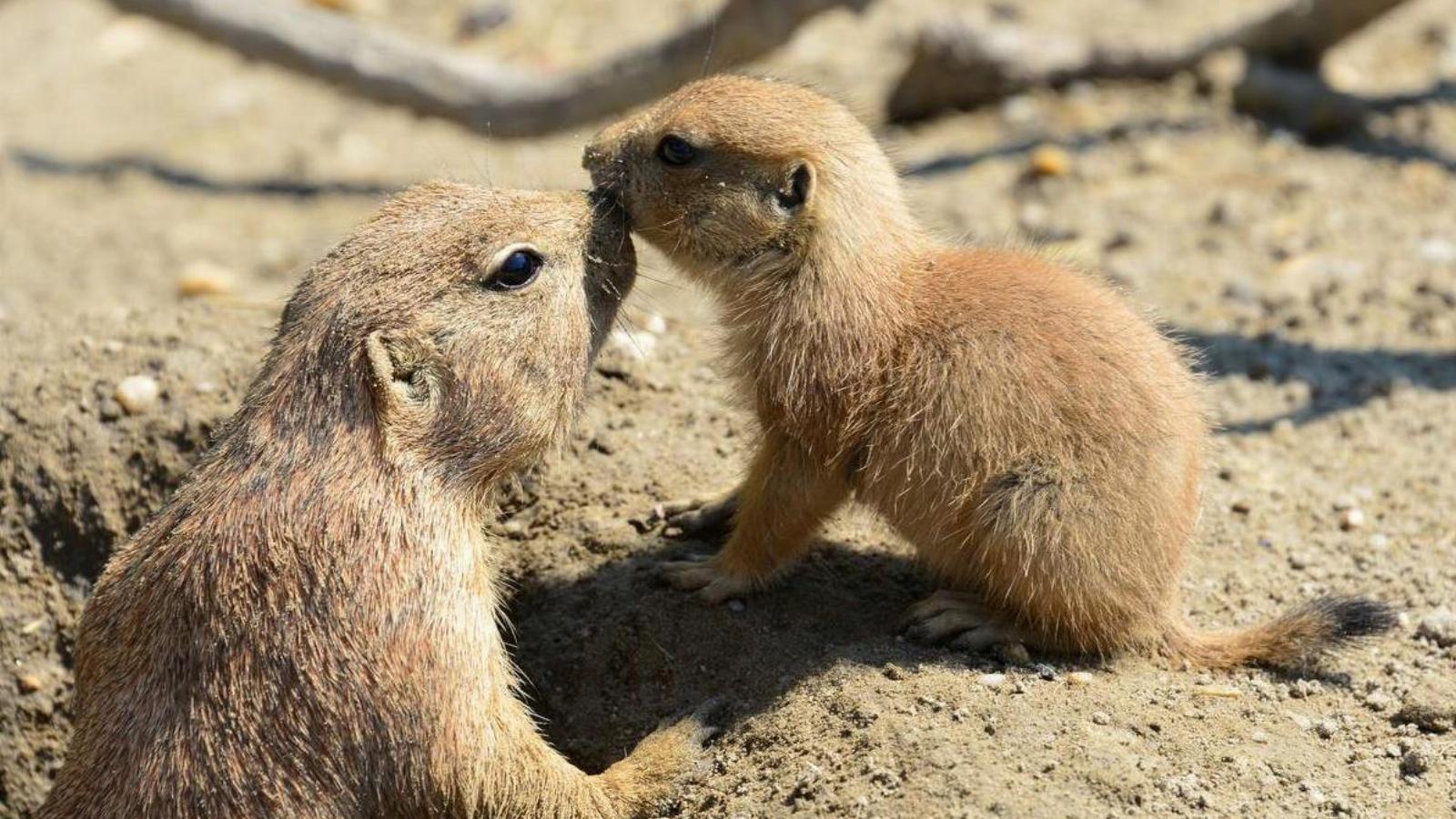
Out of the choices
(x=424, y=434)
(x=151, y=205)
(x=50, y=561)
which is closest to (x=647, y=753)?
(x=424, y=434)

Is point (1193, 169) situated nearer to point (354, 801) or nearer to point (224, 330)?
point (224, 330)

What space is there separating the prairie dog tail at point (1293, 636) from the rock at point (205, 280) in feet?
18.3

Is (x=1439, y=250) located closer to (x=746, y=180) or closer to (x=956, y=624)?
(x=956, y=624)

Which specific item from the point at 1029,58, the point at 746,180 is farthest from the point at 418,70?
the point at 746,180

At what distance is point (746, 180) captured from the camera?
15.5ft

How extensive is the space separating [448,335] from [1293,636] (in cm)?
265

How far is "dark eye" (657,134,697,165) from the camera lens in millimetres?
4754

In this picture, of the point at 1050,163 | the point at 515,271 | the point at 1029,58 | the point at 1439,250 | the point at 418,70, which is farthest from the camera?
the point at 1029,58

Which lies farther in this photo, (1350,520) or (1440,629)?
(1350,520)

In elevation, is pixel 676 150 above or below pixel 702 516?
above

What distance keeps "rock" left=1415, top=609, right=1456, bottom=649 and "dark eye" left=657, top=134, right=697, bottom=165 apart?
2.79 metres

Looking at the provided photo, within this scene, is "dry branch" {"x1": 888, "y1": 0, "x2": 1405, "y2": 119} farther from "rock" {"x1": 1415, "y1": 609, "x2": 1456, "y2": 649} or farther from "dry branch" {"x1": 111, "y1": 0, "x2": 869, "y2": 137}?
"rock" {"x1": 1415, "y1": 609, "x2": 1456, "y2": 649}

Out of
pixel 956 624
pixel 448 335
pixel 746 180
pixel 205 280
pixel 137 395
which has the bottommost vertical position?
pixel 205 280

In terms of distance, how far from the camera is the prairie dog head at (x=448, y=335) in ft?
14.1
